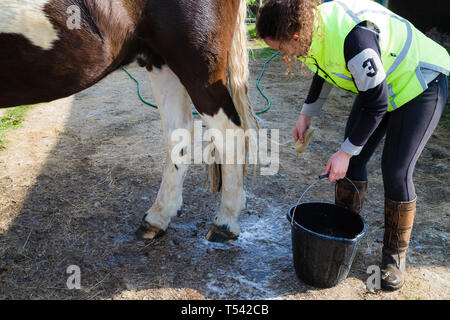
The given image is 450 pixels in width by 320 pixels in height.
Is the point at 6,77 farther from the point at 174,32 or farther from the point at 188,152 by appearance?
the point at 188,152

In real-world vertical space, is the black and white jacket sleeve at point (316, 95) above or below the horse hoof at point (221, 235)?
above

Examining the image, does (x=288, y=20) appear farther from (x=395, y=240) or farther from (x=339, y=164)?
(x=395, y=240)

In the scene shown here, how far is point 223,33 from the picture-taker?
6.79 feet

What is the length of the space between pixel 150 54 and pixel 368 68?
110cm

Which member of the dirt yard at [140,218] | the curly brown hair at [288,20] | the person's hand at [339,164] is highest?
the curly brown hair at [288,20]

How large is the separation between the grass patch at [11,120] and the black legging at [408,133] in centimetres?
323

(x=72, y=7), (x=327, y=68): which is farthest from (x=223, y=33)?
(x=72, y=7)

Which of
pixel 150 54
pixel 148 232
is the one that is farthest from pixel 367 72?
pixel 148 232

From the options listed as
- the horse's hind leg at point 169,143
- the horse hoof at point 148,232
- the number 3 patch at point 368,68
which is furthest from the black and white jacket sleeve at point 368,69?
the horse hoof at point 148,232

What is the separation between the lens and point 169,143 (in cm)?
248

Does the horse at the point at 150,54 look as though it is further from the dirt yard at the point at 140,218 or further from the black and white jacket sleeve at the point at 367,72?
the black and white jacket sleeve at the point at 367,72

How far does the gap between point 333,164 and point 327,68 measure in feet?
1.41

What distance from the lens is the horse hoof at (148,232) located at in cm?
248
